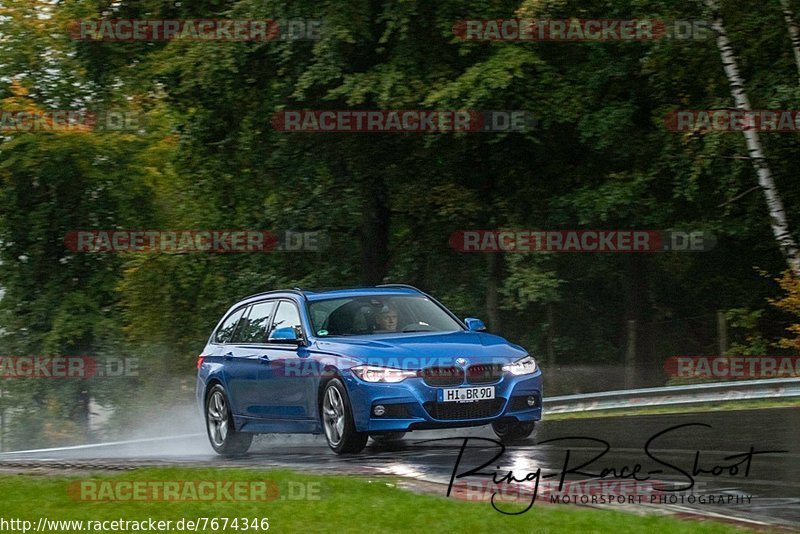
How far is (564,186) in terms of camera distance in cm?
2812

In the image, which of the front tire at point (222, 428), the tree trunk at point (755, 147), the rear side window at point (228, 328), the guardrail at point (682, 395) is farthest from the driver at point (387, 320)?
the tree trunk at point (755, 147)

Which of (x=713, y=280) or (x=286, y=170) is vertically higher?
(x=286, y=170)

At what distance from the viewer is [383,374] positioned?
12.9 meters

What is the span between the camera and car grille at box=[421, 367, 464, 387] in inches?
506

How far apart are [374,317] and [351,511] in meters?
5.45

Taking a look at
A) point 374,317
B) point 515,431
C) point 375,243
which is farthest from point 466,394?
point 375,243

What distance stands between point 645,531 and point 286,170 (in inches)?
909

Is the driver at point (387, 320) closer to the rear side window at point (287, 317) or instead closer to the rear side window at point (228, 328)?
the rear side window at point (287, 317)

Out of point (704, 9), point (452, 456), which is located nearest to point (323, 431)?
point (452, 456)

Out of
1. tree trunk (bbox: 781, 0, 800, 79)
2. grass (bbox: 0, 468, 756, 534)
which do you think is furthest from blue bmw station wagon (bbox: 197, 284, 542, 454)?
tree trunk (bbox: 781, 0, 800, 79)

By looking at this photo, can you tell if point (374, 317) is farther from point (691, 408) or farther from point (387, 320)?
point (691, 408)

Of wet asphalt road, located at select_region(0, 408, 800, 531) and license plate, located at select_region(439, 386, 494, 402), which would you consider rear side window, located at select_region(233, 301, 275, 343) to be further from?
license plate, located at select_region(439, 386, 494, 402)

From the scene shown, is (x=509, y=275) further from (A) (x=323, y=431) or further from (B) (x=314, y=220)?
(A) (x=323, y=431)

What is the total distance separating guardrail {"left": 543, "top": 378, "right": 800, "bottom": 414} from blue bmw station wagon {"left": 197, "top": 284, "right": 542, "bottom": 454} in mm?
4927
